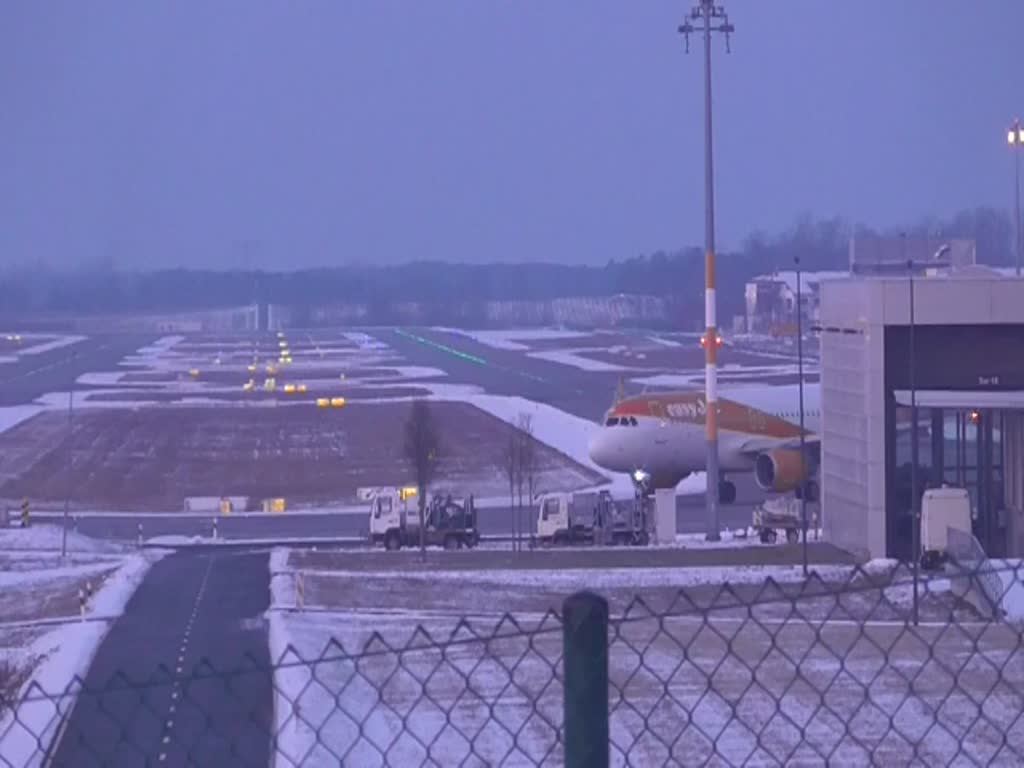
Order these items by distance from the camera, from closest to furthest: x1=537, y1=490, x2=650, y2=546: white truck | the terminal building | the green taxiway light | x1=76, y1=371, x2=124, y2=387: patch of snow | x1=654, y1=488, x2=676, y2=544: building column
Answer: the terminal building, x1=537, y1=490, x2=650, y2=546: white truck, x1=654, y1=488, x2=676, y2=544: building column, x1=76, y1=371, x2=124, y2=387: patch of snow, the green taxiway light

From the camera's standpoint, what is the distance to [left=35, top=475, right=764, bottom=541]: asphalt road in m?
32.8

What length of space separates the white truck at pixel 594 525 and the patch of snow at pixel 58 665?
27.9 feet

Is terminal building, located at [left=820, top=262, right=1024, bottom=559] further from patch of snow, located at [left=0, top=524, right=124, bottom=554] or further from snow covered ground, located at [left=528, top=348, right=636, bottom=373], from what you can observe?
snow covered ground, located at [left=528, top=348, right=636, bottom=373]

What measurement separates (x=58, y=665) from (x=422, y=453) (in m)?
15.5

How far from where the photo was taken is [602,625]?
4.11 metres

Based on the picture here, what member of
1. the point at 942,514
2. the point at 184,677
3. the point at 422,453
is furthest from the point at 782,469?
the point at 184,677

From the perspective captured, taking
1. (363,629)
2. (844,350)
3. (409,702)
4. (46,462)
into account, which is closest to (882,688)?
(409,702)

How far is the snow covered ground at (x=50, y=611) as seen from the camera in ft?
41.9

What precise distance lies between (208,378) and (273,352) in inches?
1053

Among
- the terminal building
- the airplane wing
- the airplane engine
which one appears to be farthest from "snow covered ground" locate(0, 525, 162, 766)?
the airplane wing

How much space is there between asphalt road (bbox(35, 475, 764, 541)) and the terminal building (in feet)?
20.3

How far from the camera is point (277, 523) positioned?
112 feet

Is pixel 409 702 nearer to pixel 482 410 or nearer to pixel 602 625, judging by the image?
pixel 602 625

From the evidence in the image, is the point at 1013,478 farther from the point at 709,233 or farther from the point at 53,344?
the point at 53,344
